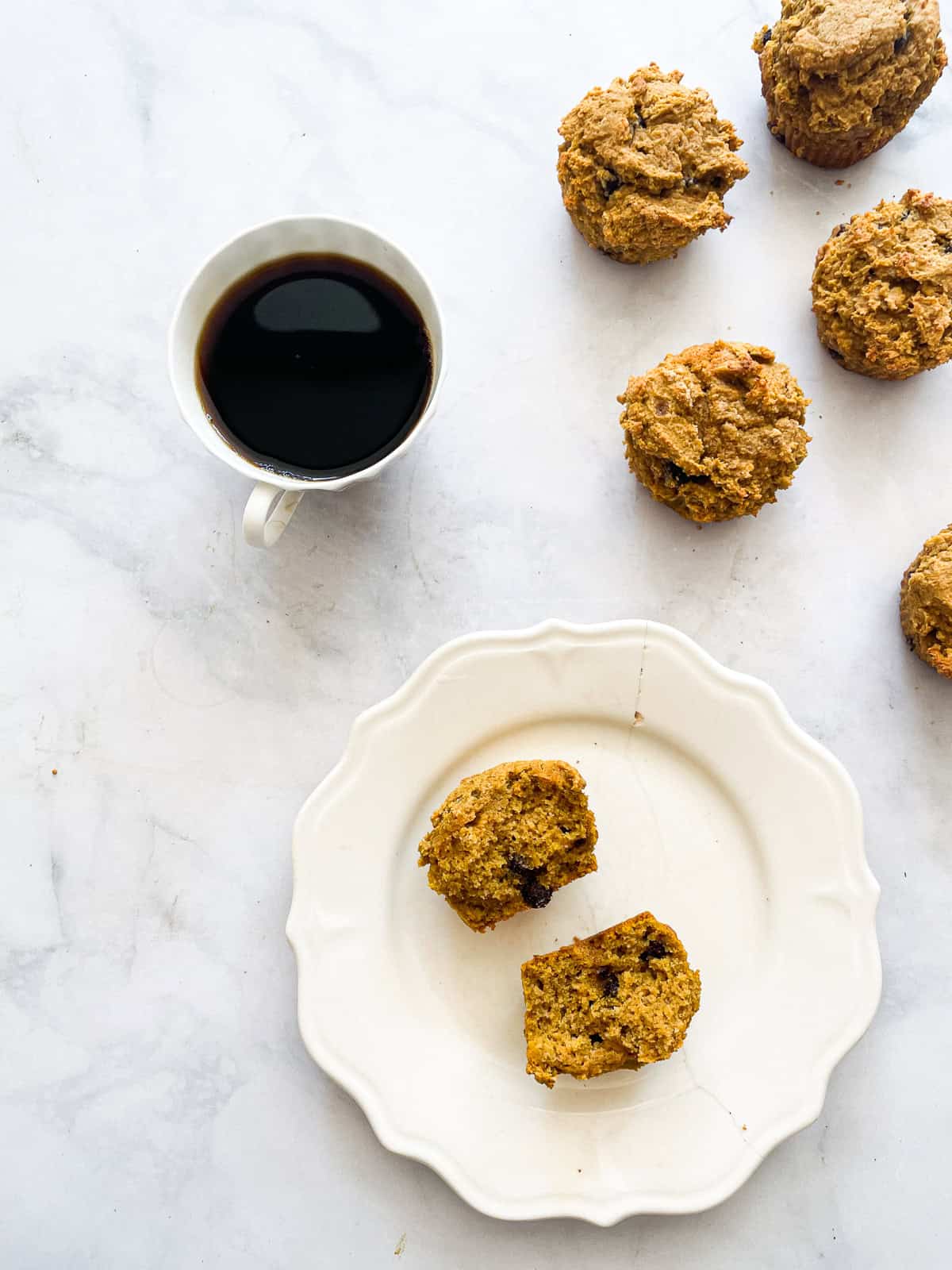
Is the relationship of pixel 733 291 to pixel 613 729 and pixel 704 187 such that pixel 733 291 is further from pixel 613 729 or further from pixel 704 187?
pixel 613 729

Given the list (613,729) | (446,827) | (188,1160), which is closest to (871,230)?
(613,729)

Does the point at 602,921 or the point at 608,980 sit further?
the point at 602,921

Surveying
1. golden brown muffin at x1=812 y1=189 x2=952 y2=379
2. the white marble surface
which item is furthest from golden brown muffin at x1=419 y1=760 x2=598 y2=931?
golden brown muffin at x1=812 y1=189 x2=952 y2=379

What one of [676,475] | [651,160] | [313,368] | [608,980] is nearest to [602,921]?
[608,980]

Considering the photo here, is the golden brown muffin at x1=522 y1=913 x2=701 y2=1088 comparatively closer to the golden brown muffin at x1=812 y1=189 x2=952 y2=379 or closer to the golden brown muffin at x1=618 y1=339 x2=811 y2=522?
the golden brown muffin at x1=618 y1=339 x2=811 y2=522

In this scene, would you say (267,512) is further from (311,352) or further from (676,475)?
(676,475)
